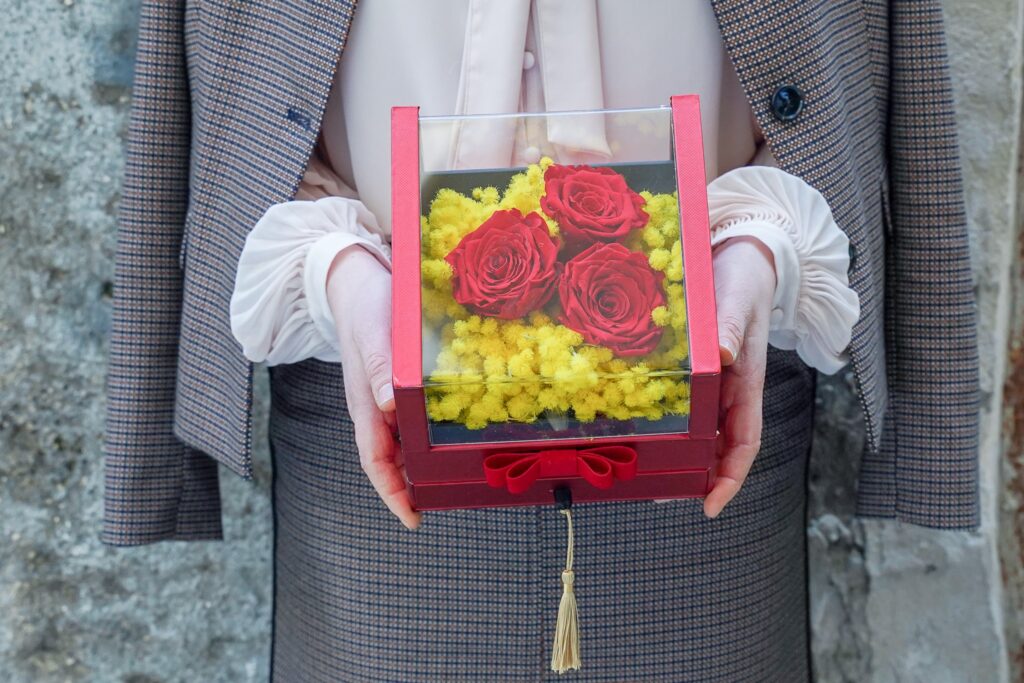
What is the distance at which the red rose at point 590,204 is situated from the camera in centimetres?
60

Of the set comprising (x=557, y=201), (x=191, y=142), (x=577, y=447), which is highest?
(x=191, y=142)

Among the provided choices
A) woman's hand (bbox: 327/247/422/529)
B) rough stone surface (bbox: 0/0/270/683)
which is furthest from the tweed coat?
rough stone surface (bbox: 0/0/270/683)

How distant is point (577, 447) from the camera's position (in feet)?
1.99

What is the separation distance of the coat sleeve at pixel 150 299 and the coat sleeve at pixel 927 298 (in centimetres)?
64

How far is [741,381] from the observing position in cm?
69

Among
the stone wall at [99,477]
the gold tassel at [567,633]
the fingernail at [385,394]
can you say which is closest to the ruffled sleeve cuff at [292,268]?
the fingernail at [385,394]

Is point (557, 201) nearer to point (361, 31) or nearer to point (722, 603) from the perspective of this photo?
point (361, 31)

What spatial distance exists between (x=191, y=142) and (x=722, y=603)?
63 cm

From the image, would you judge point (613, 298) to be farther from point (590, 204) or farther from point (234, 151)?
point (234, 151)

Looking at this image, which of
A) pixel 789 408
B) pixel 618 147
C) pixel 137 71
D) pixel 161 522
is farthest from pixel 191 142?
pixel 789 408

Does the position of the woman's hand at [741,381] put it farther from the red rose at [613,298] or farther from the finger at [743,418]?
the red rose at [613,298]

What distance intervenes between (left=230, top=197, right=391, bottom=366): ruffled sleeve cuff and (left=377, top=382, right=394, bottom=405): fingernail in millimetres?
118

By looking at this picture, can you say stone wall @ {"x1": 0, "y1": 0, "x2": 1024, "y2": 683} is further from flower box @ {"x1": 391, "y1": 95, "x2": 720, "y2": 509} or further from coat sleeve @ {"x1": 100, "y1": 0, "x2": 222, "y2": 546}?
flower box @ {"x1": 391, "y1": 95, "x2": 720, "y2": 509}

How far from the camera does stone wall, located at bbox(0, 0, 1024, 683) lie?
3.68 ft
